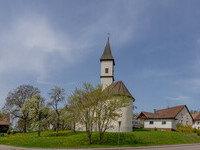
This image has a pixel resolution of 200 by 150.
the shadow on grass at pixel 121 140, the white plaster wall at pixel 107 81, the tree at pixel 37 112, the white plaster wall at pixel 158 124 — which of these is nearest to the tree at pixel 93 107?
the shadow on grass at pixel 121 140

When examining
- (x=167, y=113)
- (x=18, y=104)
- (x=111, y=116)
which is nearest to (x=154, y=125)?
(x=167, y=113)

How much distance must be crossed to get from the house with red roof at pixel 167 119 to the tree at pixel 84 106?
25346mm

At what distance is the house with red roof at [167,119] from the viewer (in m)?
44.1

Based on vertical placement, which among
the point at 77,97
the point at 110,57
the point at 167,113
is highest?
the point at 110,57

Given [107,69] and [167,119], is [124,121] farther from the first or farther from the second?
[107,69]

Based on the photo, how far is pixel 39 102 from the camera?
38.2 m

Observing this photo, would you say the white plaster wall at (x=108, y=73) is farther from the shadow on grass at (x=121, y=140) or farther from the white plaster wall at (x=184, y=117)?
the shadow on grass at (x=121, y=140)

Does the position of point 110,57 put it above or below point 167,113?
above

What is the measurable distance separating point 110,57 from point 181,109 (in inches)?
837

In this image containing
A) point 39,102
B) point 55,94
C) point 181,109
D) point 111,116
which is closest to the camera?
point 111,116

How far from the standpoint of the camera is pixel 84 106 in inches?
984

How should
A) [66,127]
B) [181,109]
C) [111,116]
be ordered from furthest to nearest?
1. [66,127]
2. [181,109]
3. [111,116]

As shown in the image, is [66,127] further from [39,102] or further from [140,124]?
[140,124]

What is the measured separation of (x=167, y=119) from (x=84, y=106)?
27.2 metres
